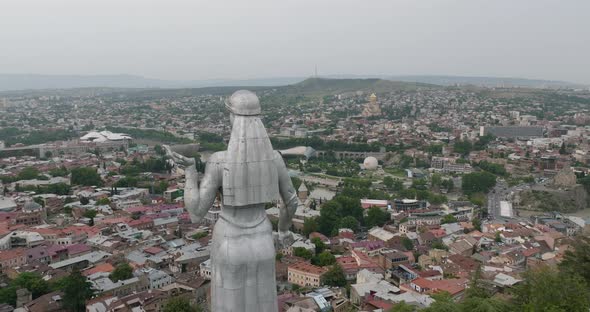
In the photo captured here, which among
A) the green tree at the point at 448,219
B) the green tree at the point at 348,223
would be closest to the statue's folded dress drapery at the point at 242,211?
the green tree at the point at 348,223

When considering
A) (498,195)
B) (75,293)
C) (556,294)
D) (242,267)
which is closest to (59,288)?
(75,293)

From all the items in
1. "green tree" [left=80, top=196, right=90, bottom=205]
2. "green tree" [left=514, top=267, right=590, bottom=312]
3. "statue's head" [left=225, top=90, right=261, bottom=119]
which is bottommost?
"green tree" [left=80, top=196, right=90, bottom=205]

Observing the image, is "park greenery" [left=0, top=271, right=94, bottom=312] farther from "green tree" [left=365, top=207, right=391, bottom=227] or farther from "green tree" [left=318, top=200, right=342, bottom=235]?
"green tree" [left=365, top=207, right=391, bottom=227]

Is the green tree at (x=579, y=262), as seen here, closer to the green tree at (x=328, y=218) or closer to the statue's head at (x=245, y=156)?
the statue's head at (x=245, y=156)

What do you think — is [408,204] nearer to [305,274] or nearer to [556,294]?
[305,274]

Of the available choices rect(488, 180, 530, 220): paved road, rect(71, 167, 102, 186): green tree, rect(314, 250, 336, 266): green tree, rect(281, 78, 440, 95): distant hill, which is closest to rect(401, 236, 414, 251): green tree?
rect(314, 250, 336, 266): green tree

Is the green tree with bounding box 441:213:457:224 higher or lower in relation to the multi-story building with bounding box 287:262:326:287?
lower
